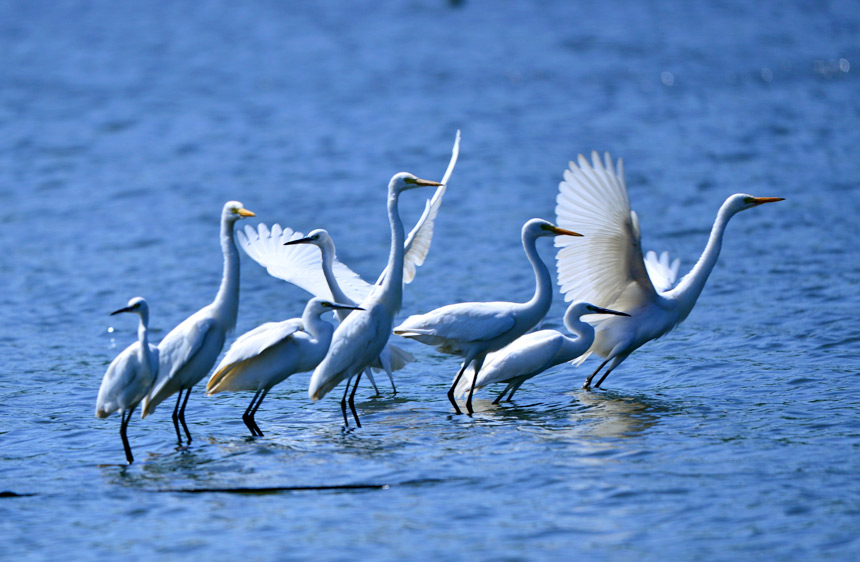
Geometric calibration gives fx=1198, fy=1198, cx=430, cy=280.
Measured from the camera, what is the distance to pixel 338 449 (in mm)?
8672

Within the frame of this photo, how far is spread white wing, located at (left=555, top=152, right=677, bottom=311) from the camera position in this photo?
32.0 feet

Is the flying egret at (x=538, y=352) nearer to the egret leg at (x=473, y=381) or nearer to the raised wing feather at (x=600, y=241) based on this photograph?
the egret leg at (x=473, y=381)

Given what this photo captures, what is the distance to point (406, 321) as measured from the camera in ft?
32.6

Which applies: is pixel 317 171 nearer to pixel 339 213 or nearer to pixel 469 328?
pixel 339 213

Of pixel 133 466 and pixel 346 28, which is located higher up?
pixel 346 28

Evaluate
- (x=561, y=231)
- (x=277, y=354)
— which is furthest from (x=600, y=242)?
(x=277, y=354)

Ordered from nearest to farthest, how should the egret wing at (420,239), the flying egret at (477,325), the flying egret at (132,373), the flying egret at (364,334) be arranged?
1. the flying egret at (132,373)
2. the flying egret at (364,334)
3. the flying egret at (477,325)
4. the egret wing at (420,239)

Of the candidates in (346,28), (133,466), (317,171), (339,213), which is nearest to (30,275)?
(339,213)

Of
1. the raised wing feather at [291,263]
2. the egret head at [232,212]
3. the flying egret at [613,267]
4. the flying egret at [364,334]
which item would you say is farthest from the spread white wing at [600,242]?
the egret head at [232,212]

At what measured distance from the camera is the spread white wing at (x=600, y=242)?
9.76 m

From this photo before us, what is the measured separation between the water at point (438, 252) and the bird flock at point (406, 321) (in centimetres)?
43

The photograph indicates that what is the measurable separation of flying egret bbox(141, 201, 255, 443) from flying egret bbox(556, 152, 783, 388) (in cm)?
286

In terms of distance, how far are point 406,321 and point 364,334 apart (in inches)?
36.0

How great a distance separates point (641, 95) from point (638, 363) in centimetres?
1548
